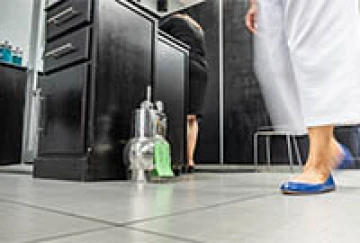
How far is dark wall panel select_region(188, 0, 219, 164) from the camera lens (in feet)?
15.0

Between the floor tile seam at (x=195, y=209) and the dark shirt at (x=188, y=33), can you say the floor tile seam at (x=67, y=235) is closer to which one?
the floor tile seam at (x=195, y=209)

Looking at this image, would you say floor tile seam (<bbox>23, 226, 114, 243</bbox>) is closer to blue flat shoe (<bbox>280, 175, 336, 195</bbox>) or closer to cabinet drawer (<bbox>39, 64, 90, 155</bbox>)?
blue flat shoe (<bbox>280, 175, 336, 195</bbox>)

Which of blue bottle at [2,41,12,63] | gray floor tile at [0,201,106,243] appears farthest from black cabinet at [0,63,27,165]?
→ gray floor tile at [0,201,106,243]

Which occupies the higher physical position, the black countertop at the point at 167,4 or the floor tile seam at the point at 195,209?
the black countertop at the point at 167,4

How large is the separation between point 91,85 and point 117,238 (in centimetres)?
117

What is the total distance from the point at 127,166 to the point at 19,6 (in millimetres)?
3891

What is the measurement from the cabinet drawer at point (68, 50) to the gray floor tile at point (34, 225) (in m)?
1.04

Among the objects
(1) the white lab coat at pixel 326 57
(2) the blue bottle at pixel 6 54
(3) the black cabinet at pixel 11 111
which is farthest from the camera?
(2) the blue bottle at pixel 6 54

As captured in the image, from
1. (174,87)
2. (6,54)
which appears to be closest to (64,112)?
(174,87)

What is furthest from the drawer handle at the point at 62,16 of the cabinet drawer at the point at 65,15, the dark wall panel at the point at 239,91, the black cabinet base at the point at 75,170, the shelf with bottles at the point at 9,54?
the dark wall panel at the point at 239,91

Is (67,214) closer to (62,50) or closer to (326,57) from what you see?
(326,57)

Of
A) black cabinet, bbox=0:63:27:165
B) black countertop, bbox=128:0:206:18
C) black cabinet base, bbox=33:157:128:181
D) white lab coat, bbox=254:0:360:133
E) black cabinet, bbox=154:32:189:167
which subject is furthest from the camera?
black countertop, bbox=128:0:206:18

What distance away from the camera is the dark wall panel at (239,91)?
4262 millimetres

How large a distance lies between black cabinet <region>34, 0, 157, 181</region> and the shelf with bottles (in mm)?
2310
